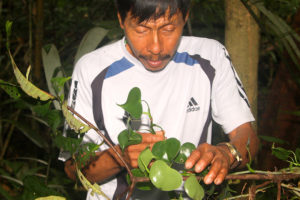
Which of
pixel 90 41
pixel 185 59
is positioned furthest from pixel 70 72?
pixel 185 59

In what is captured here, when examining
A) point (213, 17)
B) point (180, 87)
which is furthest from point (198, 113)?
point (213, 17)

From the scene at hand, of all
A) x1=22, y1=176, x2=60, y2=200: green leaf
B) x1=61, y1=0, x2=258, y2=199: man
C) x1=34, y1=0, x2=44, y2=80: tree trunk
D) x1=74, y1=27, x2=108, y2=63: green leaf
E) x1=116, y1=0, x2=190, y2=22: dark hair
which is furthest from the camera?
x1=34, y1=0, x2=44, y2=80: tree trunk

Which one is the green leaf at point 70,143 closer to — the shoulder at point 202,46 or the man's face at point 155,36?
the man's face at point 155,36

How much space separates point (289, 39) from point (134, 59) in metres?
0.39

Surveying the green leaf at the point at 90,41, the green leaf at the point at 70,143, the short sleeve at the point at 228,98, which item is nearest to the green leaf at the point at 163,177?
the green leaf at the point at 70,143

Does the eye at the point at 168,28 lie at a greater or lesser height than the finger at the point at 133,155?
greater

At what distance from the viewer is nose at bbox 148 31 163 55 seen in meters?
0.71

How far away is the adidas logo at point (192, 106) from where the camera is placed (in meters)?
0.90

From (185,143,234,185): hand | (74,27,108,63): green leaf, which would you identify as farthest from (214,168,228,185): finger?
(74,27,108,63): green leaf

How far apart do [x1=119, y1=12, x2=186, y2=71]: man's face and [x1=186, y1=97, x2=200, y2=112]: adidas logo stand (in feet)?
0.61

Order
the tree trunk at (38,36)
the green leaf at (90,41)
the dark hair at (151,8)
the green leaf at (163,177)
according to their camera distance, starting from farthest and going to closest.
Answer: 1. the tree trunk at (38,36)
2. the green leaf at (90,41)
3. the dark hair at (151,8)
4. the green leaf at (163,177)

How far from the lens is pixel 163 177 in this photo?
34 cm

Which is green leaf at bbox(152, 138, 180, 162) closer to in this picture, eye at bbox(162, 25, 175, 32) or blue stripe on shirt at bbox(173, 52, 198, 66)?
eye at bbox(162, 25, 175, 32)

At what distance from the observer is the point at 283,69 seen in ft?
4.04
